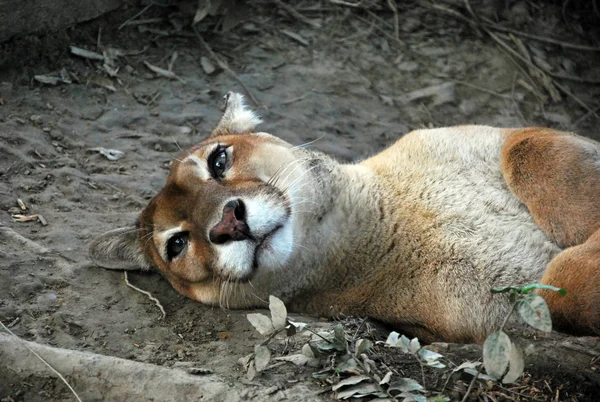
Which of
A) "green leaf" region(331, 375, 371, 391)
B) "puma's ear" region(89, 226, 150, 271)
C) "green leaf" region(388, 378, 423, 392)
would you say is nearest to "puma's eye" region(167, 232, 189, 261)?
"puma's ear" region(89, 226, 150, 271)

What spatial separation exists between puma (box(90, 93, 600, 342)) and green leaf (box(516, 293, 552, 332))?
2.93 feet

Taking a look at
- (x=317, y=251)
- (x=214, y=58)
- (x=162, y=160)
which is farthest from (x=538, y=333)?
(x=214, y=58)

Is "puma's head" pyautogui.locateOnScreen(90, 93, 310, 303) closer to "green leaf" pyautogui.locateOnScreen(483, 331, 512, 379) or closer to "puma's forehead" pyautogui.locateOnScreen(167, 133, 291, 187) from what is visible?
"puma's forehead" pyautogui.locateOnScreen(167, 133, 291, 187)

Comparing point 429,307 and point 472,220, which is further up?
point 472,220

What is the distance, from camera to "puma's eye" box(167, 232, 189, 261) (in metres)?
5.02

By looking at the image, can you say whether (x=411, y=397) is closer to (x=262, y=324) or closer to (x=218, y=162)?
Answer: (x=262, y=324)

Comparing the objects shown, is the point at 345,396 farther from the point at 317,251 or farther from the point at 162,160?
the point at 162,160

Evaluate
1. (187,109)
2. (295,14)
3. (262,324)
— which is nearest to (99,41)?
(187,109)

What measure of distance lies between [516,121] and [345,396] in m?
5.39

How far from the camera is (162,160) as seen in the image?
686 centimetres

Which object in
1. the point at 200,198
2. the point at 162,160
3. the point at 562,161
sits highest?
the point at 562,161

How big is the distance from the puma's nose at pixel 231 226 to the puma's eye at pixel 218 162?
22.6 inches

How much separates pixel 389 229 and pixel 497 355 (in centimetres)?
180

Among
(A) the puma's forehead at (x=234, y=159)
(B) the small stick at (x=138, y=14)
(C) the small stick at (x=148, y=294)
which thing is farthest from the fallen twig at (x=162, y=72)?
(C) the small stick at (x=148, y=294)
